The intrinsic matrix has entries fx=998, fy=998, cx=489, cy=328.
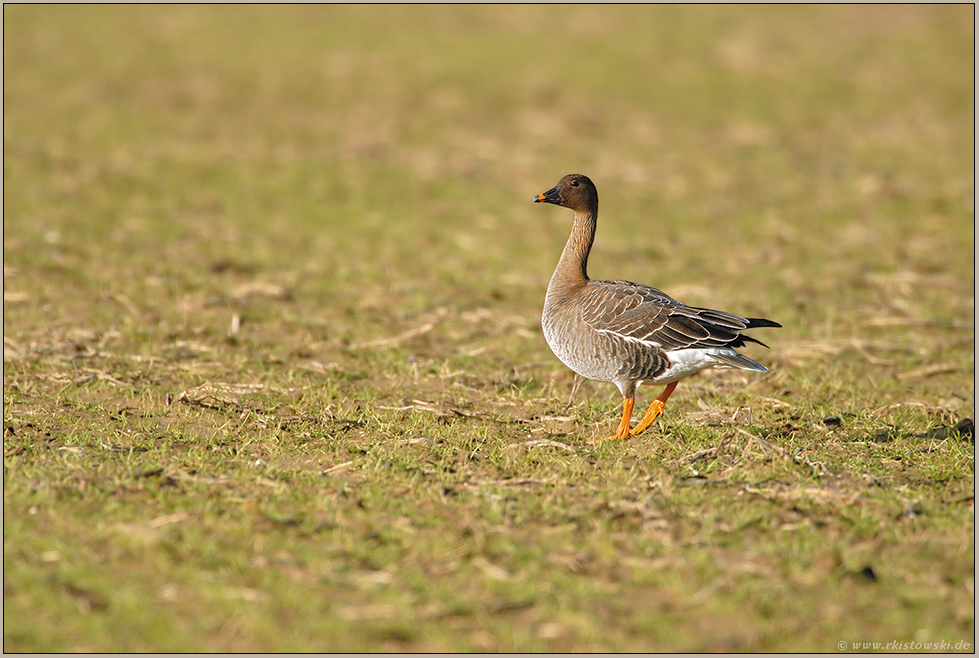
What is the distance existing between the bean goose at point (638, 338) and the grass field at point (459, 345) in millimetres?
477

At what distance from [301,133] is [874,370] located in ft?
42.2

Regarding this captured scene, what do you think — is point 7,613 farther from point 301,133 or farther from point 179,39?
point 179,39

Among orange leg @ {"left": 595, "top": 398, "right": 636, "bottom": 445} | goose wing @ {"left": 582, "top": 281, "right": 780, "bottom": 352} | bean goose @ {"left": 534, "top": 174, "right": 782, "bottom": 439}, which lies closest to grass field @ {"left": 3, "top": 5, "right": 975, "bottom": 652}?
orange leg @ {"left": 595, "top": 398, "right": 636, "bottom": 445}

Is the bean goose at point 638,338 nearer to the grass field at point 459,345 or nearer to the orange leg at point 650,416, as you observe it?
the orange leg at point 650,416

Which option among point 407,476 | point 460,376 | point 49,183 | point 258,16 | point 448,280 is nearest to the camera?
point 407,476

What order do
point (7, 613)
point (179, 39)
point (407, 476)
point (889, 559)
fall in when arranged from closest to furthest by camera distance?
point (7, 613) < point (889, 559) < point (407, 476) < point (179, 39)

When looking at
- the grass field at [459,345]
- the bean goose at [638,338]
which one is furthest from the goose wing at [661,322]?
the grass field at [459,345]

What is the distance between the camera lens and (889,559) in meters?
5.77

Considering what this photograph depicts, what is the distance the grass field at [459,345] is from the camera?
5383 millimetres

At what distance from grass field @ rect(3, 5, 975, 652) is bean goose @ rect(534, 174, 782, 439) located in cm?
48

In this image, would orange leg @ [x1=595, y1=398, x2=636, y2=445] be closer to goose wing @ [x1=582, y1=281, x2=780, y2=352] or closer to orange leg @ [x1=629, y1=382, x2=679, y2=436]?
orange leg @ [x1=629, y1=382, x2=679, y2=436]

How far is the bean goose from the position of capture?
7543mm

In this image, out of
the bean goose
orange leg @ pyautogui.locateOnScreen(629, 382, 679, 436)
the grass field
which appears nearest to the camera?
the grass field

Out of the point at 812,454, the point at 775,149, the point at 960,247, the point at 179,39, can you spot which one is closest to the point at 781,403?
the point at 812,454
